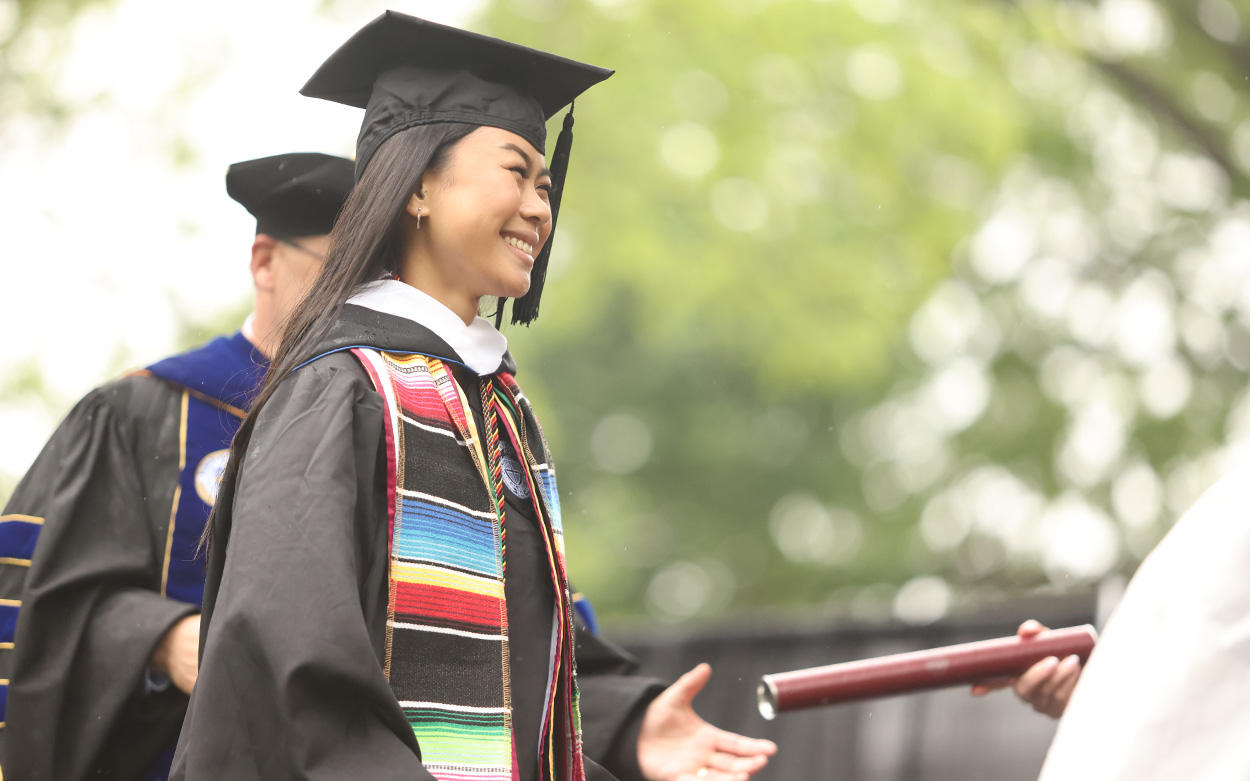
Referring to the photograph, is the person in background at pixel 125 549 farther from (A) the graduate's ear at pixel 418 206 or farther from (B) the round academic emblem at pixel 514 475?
(B) the round academic emblem at pixel 514 475

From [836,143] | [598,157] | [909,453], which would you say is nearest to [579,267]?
[598,157]

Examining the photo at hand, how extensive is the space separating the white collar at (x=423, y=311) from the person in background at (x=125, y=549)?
568mm

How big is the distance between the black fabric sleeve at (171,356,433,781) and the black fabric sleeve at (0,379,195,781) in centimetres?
114

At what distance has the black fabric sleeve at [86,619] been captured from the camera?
310 cm

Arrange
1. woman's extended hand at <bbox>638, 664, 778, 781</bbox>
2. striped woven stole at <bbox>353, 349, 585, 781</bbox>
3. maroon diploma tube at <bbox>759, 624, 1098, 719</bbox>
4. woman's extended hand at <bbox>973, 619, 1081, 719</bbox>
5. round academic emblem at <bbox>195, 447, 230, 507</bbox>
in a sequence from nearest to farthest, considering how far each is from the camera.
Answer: striped woven stole at <bbox>353, 349, 585, 781</bbox> → maroon diploma tube at <bbox>759, 624, 1098, 719</bbox> → woman's extended hand at <bbox>638, 664, 778, 781</bbox> → woman's extended hand at <bbox>973, 619, 1081, 719</bbox> → round academic emblem at <bbox>195, 447, 230, 507</bbox>

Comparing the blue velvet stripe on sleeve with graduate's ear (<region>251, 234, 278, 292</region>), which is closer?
the blue velvet stripe on sleeve

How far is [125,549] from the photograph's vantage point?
130 inches

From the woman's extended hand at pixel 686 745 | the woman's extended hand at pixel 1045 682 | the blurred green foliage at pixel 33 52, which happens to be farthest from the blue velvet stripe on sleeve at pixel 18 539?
the blurred green foliage at pixel 33 52

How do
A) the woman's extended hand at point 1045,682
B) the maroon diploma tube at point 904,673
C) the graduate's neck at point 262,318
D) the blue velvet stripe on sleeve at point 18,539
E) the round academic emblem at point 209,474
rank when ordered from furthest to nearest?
1. the graduate's neck at point 262,318
2. the round academic emblem at point 209,474
3. the blue velvet stripe on sleeve at point 18,539
4. the woman's extended hand at point 1045,682
5. the maroon diploma tube at point 904,673

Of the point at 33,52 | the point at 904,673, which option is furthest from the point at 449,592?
the point at 33,52

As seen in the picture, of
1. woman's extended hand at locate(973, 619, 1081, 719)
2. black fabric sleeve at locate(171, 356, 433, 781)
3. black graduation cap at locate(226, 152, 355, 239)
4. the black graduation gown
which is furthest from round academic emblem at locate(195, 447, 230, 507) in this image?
woman's extended hand at locate(973, 619, 1081, 719)

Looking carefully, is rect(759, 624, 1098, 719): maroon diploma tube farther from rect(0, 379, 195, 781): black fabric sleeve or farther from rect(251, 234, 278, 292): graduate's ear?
rect(251, 234, 278, 292): graduate's ear

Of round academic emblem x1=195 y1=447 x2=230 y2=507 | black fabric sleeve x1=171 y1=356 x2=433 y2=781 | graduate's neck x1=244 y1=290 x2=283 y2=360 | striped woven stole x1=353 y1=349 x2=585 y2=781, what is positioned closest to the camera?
black fabric sleeve x1=171 y1=356 x2=433 y2=781

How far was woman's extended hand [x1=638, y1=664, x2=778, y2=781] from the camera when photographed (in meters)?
2.63
